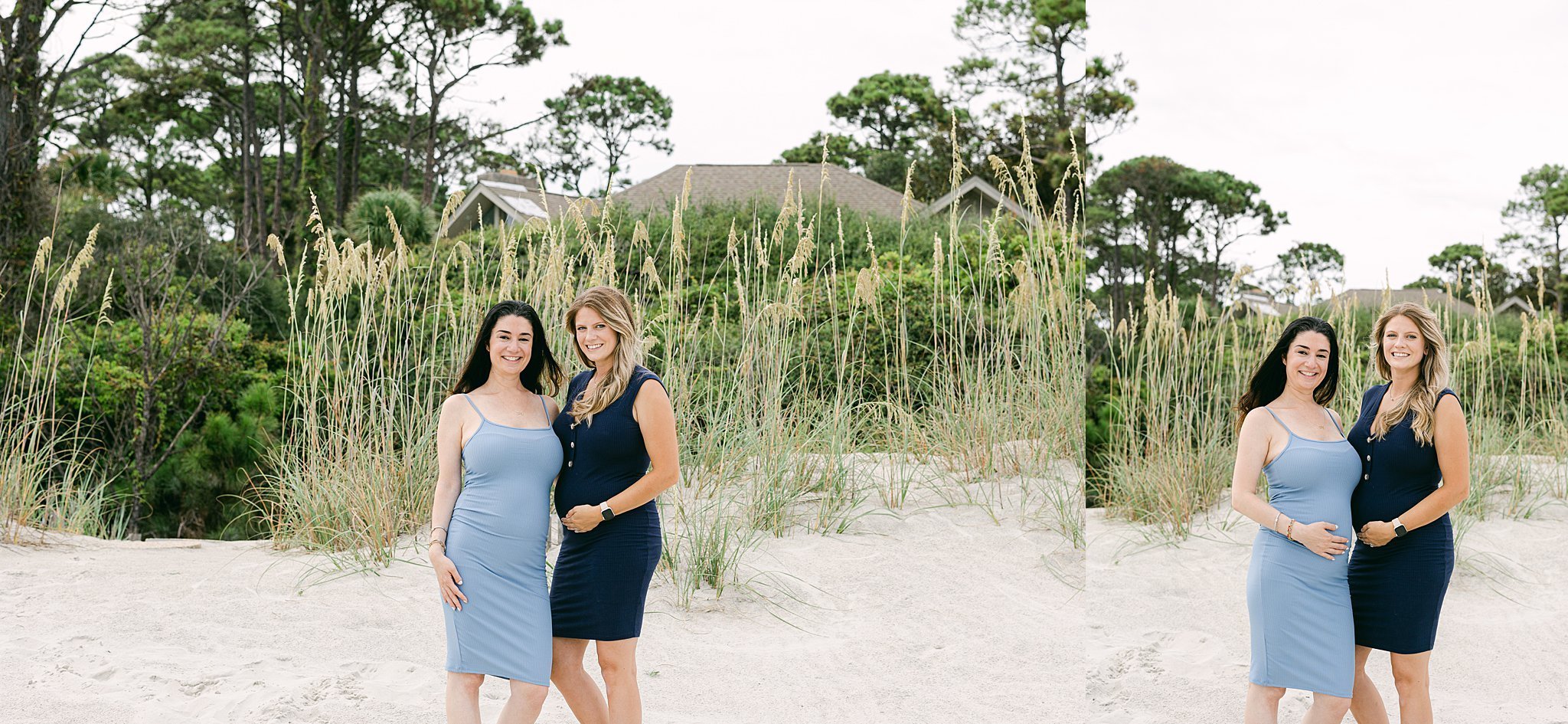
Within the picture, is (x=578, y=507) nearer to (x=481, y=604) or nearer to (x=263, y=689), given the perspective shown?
(x=481, y=604)

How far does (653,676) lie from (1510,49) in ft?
19.0

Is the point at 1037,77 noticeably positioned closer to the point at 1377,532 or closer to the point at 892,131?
the point at 892,131

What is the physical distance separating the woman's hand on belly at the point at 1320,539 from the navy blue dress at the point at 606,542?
54.0 inches

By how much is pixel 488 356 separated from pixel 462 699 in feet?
2.45

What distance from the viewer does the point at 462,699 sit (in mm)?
2113

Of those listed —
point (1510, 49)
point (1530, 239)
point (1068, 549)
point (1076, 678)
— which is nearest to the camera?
point (1076, 678)

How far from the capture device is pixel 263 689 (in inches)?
113

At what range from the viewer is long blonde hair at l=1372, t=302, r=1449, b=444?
227cm

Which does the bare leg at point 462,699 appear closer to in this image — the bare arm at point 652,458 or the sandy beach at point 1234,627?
the bare arm at point 652,458

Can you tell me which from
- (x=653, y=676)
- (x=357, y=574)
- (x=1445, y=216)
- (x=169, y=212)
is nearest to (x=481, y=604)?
(x=653, y=676)

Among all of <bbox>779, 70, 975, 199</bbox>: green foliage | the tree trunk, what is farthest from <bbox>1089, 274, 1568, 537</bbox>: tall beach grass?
<bbox>779, 70, 975, 199</bbox>: green foliage

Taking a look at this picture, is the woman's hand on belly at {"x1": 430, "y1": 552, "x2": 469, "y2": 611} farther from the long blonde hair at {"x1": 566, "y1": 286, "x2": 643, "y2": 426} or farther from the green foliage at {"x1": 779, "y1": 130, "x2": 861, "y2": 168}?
the green foliage at {"x1": 779, "y1": 130, "x2": 861, "y2": 168}

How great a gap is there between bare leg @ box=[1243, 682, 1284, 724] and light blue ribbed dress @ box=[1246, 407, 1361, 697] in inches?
0.8

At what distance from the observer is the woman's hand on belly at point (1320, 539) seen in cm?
217
